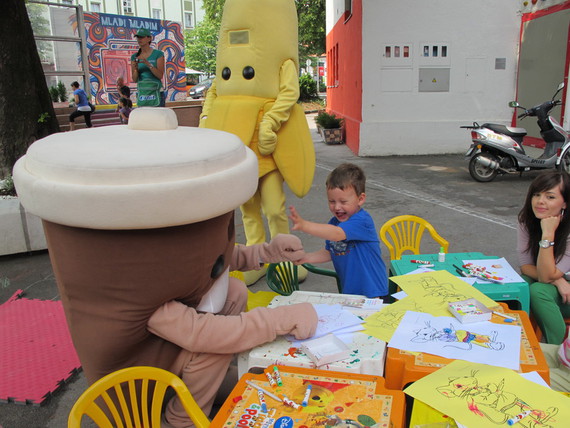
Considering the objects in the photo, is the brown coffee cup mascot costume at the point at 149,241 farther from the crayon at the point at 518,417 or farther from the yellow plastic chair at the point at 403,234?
the yellow plastic chair at the point at 403,234

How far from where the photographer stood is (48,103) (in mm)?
5750

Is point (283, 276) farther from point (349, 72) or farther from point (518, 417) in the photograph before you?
point (349, 72)

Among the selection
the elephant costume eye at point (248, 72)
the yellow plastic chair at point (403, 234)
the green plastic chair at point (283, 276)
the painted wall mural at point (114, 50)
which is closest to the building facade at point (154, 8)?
the painted wall mural at point (114, 50)

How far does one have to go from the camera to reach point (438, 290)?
2.16m

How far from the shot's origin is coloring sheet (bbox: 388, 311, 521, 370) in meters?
1.64

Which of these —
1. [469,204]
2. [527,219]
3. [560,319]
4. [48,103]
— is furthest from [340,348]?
[48,103]

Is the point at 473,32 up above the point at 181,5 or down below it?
below

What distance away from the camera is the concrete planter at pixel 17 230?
4.51 meters

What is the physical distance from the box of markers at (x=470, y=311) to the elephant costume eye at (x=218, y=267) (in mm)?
926

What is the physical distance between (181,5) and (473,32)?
36600mm

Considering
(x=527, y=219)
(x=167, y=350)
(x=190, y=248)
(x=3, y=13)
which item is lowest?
(x=167, y=350)

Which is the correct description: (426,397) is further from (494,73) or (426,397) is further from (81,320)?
(494,73)

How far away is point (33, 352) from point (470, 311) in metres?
2.55

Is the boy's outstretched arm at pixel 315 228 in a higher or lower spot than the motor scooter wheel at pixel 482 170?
higher
